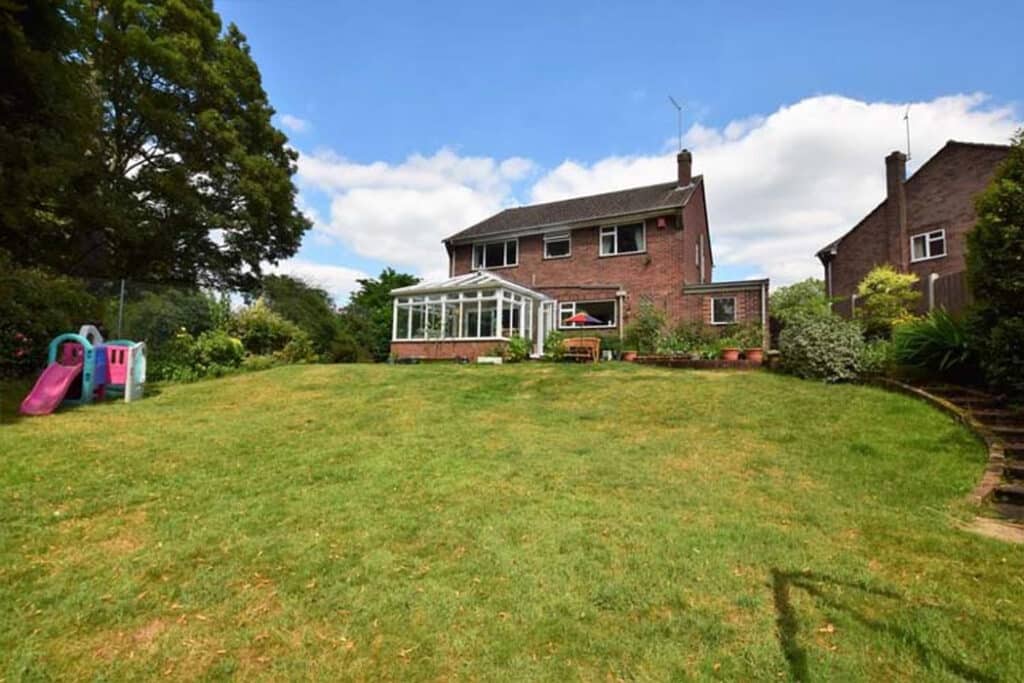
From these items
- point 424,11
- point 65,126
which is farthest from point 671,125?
point 65,126

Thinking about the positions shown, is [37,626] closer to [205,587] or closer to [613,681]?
[205,587]

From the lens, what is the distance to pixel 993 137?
19172 millimetres

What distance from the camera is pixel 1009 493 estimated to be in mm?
4660

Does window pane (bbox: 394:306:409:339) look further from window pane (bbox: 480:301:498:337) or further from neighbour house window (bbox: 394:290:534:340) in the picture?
window pane (bbox: 480:301:498:337)

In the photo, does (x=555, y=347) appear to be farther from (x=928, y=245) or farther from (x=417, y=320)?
(x=928, y=245)

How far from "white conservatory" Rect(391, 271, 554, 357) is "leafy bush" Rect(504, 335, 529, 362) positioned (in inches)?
31.1

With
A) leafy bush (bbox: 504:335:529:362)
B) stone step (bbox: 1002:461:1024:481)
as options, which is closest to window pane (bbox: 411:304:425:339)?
leafy bush (bbox: 504:335:529:362)

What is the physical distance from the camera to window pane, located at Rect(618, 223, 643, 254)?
20203mm

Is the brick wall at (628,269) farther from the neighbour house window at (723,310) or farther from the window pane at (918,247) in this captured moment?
the window pane at (918,247)

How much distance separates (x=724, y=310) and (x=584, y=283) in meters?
5.74

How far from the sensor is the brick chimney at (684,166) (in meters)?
21.2

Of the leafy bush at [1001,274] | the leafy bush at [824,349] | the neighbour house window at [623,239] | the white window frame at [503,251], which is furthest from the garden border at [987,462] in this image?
the white window frame at [503,251]

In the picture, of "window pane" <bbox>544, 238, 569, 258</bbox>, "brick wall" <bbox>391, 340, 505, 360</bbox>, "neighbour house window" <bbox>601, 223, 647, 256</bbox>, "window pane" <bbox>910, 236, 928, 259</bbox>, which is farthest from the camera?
"window pane" <bbox>544, 238, 569, 258</bbox>

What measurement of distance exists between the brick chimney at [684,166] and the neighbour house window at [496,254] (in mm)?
7749
